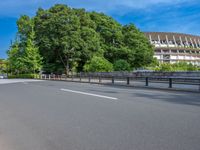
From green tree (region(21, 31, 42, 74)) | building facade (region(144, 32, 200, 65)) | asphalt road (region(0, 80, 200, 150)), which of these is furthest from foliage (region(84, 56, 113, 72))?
building facade (region(144, 32, 200, 65))

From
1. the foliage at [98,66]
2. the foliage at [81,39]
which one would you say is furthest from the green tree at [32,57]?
the foliage at [98,66]

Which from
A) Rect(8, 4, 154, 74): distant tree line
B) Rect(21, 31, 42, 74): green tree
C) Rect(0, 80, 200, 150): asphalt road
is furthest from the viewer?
Rect(21, 31, 42, 74): green tree

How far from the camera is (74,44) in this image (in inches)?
2074

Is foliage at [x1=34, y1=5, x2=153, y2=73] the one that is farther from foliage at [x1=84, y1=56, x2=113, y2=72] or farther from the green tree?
foliage at [x1=84, y1=56, x2=113, y2=72]

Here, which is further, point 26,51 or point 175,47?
point 175,47

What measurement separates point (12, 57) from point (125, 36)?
3019 centimetres

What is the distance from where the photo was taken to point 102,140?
17.5 feet

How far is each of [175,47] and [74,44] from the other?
9010 cm

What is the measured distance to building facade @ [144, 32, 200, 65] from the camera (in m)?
127

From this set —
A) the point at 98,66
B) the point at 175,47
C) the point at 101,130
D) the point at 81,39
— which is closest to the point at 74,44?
the point at 81,39

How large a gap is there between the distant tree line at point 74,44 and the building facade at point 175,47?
53.9m

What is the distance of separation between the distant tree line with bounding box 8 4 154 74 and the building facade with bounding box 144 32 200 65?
177 feet

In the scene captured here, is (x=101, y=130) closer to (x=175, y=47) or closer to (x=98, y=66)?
(x=98, y=66)

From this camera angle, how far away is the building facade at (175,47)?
415 feet
